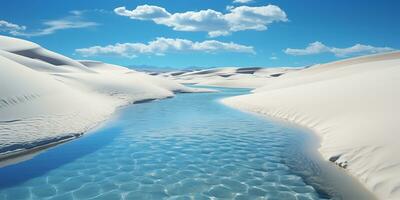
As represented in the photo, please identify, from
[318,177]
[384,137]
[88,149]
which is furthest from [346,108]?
[88,149]

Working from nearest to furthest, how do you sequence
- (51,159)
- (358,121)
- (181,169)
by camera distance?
(181,169) → (51,159) → (358,121)

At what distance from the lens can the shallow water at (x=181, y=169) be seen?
1165 centimetres

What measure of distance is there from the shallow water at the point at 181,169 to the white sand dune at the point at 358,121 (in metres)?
0.79

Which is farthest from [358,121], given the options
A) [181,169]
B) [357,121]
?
[181,169]

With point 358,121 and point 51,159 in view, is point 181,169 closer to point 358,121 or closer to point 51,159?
point 51,159

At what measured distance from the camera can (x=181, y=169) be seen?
14.2 metres

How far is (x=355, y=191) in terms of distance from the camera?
11.4 m

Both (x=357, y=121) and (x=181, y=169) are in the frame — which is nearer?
(x=181, y=169)

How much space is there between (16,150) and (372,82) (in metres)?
23.7

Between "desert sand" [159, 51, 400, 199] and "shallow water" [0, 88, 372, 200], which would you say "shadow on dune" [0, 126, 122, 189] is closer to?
"shallow water" [0, 88, 372, 200]

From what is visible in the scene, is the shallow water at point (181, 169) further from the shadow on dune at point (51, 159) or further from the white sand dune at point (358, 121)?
the white sand dune at point (358, 121)

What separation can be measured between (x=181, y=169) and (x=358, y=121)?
9.60m

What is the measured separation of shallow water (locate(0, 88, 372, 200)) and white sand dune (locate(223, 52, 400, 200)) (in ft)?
2.58

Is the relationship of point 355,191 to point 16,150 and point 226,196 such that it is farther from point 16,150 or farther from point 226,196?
point 16,150
